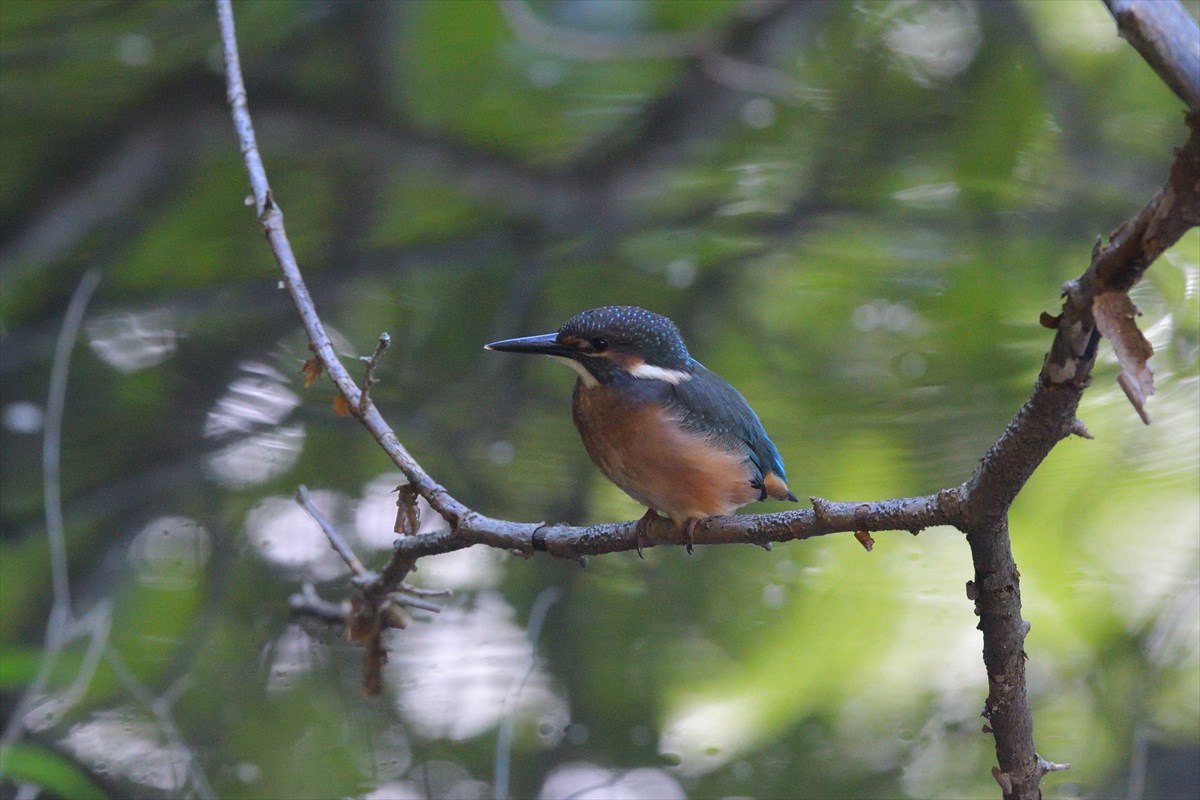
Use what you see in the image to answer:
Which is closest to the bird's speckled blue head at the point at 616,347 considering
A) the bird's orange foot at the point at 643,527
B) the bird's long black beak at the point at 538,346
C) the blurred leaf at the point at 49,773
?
the bird's long black beak at the point at 538,346

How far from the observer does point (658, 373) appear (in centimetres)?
132

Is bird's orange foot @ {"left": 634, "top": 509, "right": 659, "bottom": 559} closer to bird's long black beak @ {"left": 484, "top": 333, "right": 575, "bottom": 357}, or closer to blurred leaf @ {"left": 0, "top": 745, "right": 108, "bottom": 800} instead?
bird's long black beak @ {"left": 484, "top": 333, "right": 575, "bottom": 357}

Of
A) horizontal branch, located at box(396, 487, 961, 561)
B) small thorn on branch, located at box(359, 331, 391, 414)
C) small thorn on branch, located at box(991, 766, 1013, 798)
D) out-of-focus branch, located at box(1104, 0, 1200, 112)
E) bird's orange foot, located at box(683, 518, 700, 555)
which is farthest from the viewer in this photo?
bird's orange foot, located at box(683, 518, 700, 555)

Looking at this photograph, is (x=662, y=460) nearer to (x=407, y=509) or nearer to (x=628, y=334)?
(x=628, y=334)

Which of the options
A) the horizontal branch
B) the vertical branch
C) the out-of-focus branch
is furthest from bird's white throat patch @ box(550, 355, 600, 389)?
the out-of-focus branch

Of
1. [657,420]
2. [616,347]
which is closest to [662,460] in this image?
[657,420]

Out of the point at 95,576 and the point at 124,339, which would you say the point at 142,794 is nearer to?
the point at 95,576

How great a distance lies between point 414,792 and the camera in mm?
1876

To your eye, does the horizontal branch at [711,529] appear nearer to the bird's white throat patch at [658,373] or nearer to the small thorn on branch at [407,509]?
the small thorn on branch at [407,509]

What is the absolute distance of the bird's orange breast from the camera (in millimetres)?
1225

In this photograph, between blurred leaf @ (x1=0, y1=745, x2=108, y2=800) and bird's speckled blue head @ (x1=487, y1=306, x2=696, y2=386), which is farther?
blurred leaf @ (x1=0, y1=745, x2=108, y2=800)

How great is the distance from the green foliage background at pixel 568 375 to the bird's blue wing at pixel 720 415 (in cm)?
59

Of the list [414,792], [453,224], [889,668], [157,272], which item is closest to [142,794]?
[414,792]

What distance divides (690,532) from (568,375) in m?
0.89
